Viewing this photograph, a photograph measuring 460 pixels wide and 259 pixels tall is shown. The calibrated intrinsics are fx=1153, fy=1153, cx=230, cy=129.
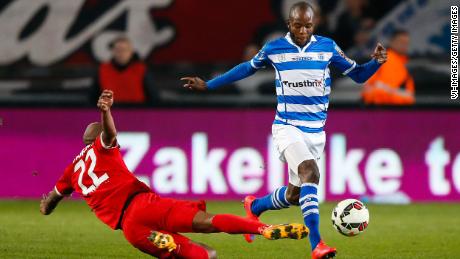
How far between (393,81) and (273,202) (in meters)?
4.73

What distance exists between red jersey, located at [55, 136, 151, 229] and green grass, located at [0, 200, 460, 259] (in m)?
1.20

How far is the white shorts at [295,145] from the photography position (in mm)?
8633

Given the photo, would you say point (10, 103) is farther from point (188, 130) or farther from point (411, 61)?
point (411, 61)

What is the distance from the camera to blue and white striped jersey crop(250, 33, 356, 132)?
29.0 feet

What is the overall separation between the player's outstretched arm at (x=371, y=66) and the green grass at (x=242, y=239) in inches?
54.4

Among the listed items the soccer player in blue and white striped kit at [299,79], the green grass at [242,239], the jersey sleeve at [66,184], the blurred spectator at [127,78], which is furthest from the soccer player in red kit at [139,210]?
the blurred spectator at [127,78]

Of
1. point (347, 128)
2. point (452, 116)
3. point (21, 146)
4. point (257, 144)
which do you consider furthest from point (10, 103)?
point (452, 116)

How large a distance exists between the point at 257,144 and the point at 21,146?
2637 mm

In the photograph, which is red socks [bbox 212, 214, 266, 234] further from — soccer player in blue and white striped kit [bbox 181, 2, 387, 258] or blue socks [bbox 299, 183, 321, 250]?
soccer player in blue and white striped kit [bbox 181, 2, 387, 258]

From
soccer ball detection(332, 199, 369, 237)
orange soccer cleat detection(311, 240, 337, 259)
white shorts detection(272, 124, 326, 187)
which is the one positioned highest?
white shorts detection(272, 124, 326, 187)

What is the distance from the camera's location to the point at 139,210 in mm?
7340

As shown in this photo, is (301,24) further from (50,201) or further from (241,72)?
(50,201)

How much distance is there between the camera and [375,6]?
1573cm

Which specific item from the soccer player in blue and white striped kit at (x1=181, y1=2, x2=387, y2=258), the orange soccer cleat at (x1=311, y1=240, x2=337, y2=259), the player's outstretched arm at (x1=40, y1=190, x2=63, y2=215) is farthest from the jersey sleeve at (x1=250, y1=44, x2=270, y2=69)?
the player's outstretched arm at (x1=40, y1=190, x2=63, y2=215)
